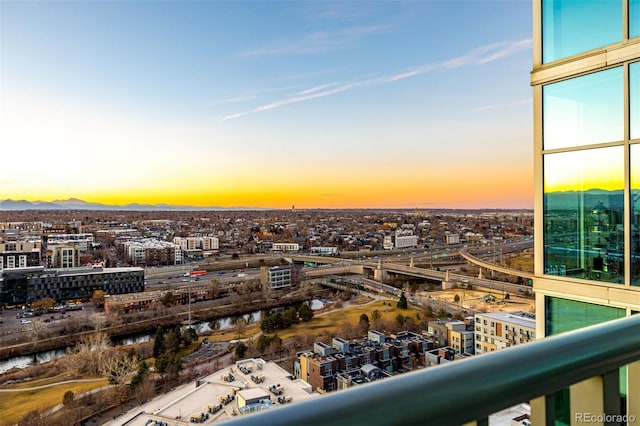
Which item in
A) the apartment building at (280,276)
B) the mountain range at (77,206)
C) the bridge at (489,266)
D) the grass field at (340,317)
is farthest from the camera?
the apartment building at (280,276)

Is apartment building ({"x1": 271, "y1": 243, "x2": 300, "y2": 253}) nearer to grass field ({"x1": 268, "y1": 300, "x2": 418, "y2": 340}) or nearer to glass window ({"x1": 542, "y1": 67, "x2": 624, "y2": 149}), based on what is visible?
grass field ({"x1": 268, "y1": 300, "x2": 418, "y2": 340})

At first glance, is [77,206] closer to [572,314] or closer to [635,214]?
[572,314]

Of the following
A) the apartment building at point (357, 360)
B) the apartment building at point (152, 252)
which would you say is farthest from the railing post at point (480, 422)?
the apartment building at point (152, 252)

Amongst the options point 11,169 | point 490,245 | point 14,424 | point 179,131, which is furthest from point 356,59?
point 14,424

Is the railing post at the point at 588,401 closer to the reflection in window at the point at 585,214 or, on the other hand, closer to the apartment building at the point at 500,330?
the reflection in window at the point at 585,214

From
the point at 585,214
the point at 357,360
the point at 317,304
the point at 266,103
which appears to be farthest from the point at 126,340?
the point at 585,214

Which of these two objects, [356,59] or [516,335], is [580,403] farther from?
[356,59]
